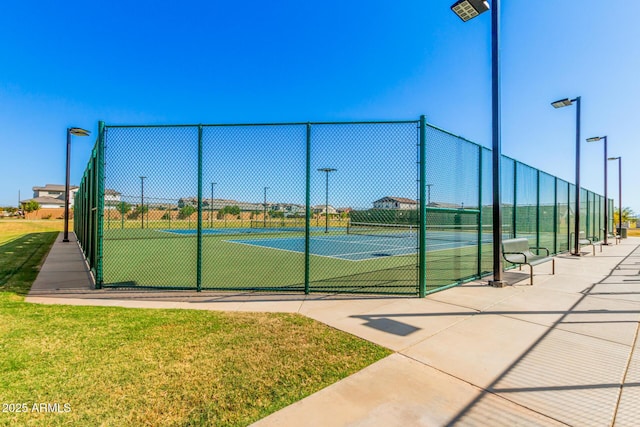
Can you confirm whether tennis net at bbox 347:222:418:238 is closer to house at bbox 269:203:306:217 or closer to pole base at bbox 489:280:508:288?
house at bbox 269:203:306:217

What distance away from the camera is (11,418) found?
2.20 m

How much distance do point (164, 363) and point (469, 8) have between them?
7.33 m

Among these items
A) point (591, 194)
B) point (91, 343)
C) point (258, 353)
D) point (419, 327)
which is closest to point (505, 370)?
point (419, 327)

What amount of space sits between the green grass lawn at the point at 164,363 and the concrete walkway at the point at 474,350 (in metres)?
0.31

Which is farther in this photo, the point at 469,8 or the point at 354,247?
the point at 354,247

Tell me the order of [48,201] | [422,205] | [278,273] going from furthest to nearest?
[48,201] < [278,273] < [422,205]

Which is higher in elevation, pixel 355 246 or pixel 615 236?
pixel 615 236

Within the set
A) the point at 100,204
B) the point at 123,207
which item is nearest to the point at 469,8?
the point at 100,204

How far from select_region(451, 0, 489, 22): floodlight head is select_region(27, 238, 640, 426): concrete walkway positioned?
5.32 meters

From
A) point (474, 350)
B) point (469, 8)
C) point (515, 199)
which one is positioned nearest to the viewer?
point (474, 350)

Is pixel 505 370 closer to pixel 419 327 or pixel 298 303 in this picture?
pixel 419 327

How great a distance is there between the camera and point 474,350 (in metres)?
3.33

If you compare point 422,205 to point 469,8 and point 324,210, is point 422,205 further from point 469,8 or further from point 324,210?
point 469,8

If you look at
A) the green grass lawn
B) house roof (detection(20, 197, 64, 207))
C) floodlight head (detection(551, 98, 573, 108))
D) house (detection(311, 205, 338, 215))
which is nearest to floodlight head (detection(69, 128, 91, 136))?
the green grass lawn
